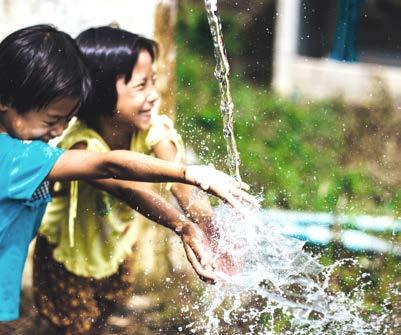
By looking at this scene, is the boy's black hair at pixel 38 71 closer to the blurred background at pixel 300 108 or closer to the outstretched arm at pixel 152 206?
the outstretched arm at pixel 152 206

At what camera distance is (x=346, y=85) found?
5.82 meters

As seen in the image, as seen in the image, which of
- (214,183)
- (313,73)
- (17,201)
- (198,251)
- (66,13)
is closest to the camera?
(214,183)

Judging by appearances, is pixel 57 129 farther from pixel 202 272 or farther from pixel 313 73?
pixel 313 73

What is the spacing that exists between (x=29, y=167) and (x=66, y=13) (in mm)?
1280

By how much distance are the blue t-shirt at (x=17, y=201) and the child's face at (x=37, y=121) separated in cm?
6

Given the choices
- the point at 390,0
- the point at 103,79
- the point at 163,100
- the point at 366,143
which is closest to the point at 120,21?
the point at 163,100

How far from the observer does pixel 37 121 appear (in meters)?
2.54

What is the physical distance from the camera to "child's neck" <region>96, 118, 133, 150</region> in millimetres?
2998

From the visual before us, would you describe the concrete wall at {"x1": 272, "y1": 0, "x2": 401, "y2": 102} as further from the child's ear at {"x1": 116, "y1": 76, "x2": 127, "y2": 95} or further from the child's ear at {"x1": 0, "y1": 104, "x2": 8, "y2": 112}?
the child's ear at {"x1": 0, "y1": 104, "x2": 8, "y2": 112}

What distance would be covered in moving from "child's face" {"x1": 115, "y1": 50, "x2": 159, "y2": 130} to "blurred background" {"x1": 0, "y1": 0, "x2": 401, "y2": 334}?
57 centimetres

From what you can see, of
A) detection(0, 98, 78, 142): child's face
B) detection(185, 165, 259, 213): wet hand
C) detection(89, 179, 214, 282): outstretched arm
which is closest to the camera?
detection(185, 165, 259, 213): wet hand

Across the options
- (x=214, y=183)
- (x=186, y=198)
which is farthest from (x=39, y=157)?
(x=186, y=198)

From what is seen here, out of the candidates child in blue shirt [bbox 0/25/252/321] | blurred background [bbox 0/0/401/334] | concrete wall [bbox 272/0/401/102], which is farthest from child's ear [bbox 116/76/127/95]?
concrete wall [bbox 272/0/401/102]

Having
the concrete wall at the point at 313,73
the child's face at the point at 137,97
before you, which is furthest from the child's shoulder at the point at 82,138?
the concrete wall at the point at 313,73
